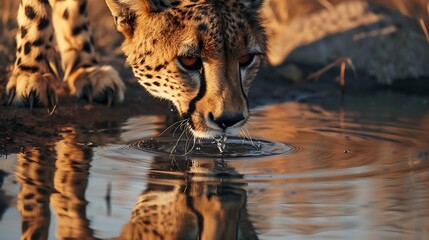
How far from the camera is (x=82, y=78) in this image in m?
6.39

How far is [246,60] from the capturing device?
5133mm

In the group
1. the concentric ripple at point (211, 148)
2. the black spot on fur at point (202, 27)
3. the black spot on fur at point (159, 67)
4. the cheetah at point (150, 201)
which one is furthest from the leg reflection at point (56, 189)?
the black spot on fur at point (202, 27)

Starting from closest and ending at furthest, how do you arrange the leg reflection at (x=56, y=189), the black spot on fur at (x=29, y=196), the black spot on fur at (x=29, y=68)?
the leg reflection at (x=56, y=189) < the black spot on fur at (x=29, y=196) < the black spot on fur at (x=29, y=68)

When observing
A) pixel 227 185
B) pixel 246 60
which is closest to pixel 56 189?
pixel 227 185

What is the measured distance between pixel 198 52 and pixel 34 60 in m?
1.54

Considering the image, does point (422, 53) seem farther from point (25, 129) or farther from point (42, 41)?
point (25, 129)

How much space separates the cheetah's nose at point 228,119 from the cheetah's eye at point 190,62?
384 millimetres

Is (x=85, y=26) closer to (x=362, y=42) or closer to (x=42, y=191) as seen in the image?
(x=362, y=42)

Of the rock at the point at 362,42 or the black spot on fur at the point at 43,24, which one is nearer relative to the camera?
the black spot on fur at the point at 43,24

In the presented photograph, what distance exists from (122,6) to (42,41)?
38.8 inches

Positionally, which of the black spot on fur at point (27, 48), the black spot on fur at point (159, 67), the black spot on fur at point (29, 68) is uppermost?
the black spot on fur at point (27, 48)

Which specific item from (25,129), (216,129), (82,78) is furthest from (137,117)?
(216,129)

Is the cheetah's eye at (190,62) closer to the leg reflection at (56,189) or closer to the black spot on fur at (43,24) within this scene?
the leg reflection at (56,189)

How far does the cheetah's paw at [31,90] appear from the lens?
591 cm
